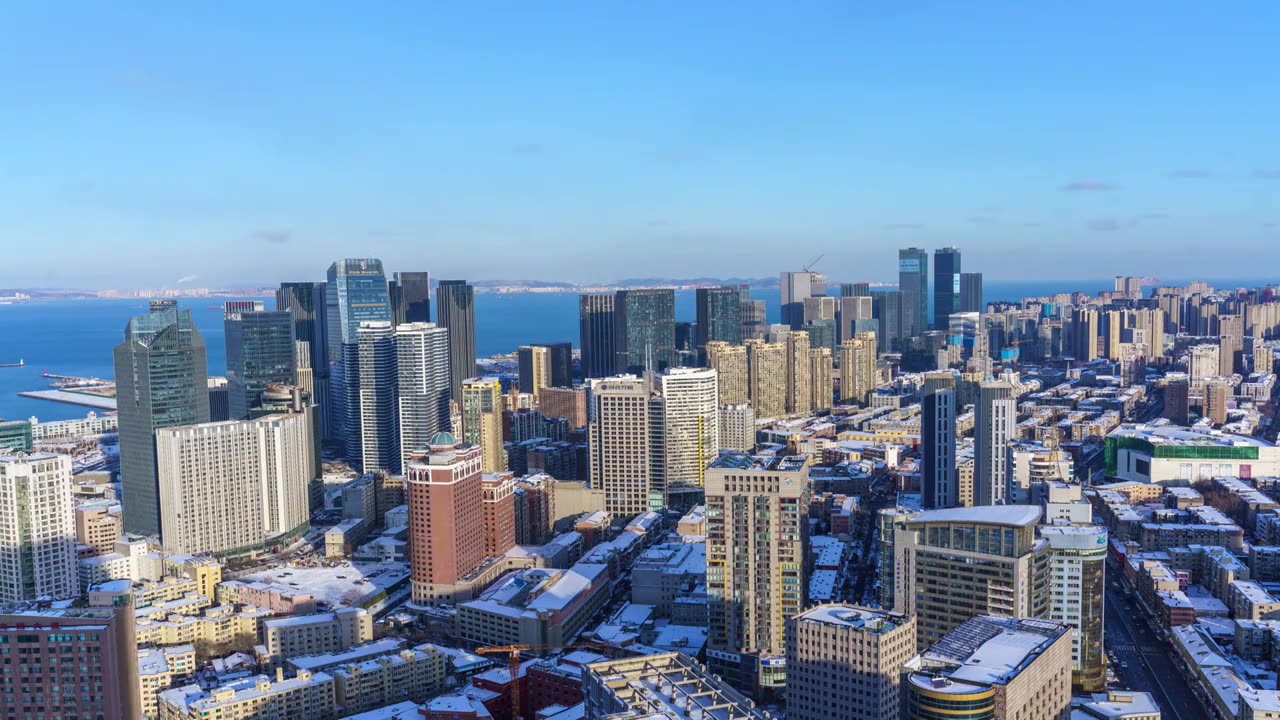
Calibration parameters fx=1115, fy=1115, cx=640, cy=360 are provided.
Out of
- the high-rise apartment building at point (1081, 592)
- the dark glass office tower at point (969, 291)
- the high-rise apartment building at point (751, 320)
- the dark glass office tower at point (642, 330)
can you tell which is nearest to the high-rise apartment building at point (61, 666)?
the high-rise apartment building at point (1081, 592)

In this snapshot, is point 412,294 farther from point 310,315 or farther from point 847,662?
point 847,662

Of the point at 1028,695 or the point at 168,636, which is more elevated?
the point at 1028,695

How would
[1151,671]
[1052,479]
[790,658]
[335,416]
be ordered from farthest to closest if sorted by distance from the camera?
[335,416] → [1052,479] → [1151,671] → [790,658]

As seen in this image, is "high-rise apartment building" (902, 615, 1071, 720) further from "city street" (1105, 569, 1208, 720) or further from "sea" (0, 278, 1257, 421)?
"sea" (0, 278, 1257, 421)


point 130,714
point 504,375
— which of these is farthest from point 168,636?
point 504,375

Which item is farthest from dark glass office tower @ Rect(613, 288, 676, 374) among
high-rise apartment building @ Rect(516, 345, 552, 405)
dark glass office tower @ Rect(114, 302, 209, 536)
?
dark glass office tower @ Rect(114, 302, 209, 536)

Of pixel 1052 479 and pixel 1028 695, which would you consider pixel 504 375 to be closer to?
pixel 1052 479
